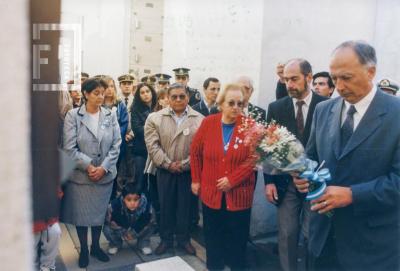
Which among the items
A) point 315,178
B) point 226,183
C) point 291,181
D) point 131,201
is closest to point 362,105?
point 315,178

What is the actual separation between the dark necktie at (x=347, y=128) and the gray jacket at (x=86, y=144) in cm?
245

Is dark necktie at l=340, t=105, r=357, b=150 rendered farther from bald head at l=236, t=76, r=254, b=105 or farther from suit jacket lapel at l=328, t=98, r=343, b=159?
bald head at l=236, t=76, r=254, b=105

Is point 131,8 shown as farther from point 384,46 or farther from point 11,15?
point 11,15

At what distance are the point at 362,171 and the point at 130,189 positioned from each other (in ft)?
9.50

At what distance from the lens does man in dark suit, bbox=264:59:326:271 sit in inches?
137

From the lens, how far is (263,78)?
4.52m

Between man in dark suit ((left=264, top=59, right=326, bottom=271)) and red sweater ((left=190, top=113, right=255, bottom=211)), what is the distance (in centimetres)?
24

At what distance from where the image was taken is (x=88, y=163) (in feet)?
12.5

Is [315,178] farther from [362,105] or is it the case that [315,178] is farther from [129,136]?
[129,136]

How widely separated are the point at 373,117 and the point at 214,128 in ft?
5.55

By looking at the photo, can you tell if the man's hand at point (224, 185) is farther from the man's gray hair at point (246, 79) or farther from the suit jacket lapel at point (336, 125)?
the man's gray hair at point (246, 79)

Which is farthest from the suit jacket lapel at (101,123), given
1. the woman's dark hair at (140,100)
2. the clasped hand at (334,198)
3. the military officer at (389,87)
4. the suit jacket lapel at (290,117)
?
the military officer at (389,87)

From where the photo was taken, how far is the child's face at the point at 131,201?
13.9 feet

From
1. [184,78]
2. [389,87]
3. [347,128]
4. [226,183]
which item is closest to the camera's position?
[347,128]
